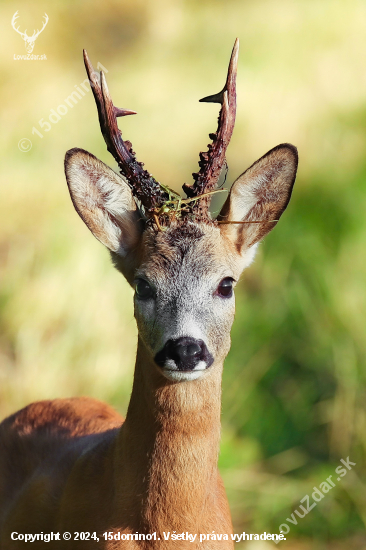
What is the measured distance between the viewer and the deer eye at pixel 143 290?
320cm

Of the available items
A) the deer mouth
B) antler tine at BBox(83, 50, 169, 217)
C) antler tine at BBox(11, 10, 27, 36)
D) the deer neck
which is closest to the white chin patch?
the deer mouth

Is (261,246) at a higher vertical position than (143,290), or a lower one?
higher

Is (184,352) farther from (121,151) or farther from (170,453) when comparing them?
(121,151)

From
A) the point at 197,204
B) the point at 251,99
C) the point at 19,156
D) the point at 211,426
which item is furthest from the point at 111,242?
the point at 251,99

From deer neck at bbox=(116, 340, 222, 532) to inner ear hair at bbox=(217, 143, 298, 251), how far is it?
2.63 feet

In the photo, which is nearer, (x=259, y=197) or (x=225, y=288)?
(x=225, y=288)

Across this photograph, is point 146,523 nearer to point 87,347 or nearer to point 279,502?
point 279,502

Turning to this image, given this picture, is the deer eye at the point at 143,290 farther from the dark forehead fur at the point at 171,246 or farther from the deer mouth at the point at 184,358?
the deer mouth at the point at 184,358

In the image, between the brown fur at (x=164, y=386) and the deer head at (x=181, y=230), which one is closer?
the deer head at (x=181, y=230)

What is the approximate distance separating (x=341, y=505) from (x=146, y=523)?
11.7ft

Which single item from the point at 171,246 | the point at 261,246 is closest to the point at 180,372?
the point at 171,246

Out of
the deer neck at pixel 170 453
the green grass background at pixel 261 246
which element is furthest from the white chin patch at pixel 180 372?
the green grass background at pixel 261 246

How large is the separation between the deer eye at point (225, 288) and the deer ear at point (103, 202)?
1.90ft

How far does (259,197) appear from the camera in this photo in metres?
3.61
